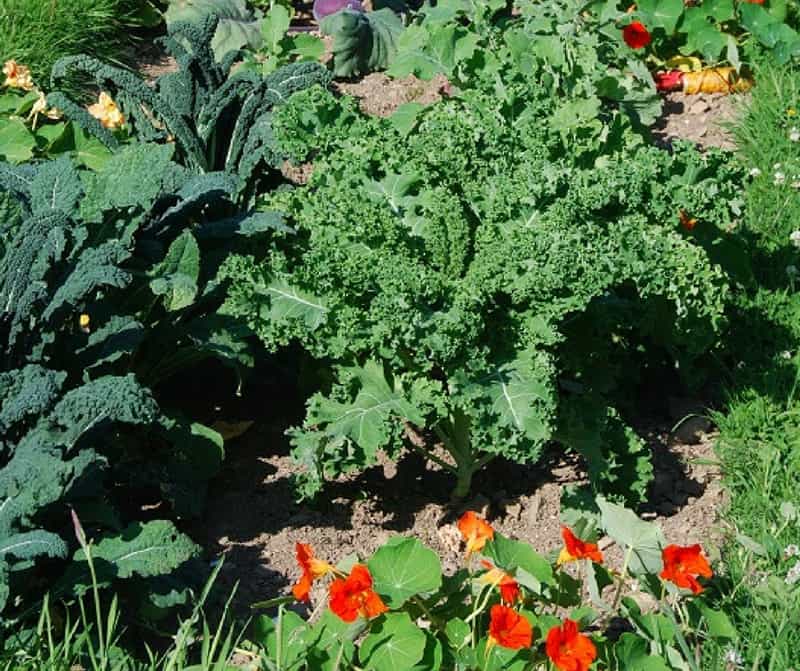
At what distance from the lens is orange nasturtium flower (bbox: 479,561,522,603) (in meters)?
3.11

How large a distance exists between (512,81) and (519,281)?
1068mm

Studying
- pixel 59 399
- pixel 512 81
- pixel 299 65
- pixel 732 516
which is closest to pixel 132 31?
pixel 299 65

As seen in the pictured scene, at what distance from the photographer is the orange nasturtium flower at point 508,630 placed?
299cm

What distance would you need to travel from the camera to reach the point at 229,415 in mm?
4617

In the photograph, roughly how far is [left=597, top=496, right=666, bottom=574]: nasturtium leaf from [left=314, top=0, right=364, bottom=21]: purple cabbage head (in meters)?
3.81

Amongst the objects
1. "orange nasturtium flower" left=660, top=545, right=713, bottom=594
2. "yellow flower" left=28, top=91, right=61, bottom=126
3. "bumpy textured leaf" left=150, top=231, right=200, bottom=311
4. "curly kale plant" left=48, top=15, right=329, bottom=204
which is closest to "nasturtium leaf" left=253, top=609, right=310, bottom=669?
"orange nasturtium flower" left=660, top=545, right=713, bottom=594

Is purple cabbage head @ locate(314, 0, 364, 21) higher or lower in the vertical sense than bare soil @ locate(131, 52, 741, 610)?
higher

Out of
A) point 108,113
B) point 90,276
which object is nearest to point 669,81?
point 108,113

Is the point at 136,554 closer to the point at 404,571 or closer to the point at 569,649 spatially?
the point at 404,571

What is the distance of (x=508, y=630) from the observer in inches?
118

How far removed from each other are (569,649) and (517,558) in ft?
1.35

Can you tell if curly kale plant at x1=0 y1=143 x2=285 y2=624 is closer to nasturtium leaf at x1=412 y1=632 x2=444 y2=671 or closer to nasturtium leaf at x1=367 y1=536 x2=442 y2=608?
nasturtium leaf at x1=367 y1=536 x2=442 y2=608

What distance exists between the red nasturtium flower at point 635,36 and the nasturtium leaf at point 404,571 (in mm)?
3553

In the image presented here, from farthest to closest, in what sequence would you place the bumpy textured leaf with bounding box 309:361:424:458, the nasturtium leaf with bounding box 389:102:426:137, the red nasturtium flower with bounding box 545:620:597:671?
the nasturtium leaf with bounding box 389:102:426:137, the bumpy textured leaf with bounding box 309:361:424:458, the red nasturtium flower with bounding box 545:620:597:671
